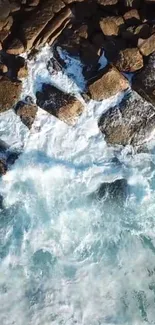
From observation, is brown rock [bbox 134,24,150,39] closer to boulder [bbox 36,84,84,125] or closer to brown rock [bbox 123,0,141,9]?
brown rock [bbox 123,0,141,9]

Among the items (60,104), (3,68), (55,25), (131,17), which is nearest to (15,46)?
(3,68)

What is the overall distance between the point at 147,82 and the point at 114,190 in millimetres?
2320

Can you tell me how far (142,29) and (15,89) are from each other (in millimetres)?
2912

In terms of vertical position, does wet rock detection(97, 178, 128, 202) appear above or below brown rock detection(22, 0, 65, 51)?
below

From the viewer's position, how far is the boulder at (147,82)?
11430 millimetres

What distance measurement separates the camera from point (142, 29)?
11531mm

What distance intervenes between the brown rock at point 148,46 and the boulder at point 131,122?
952 mm

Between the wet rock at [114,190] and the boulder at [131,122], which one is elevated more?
the boulder at [131,122]

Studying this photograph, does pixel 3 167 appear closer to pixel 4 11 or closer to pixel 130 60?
pixel 4 11

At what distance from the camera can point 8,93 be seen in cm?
1163

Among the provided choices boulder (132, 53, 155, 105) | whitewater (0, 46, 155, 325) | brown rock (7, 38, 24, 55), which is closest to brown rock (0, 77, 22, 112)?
whitewater (0, 46, 155, 325)

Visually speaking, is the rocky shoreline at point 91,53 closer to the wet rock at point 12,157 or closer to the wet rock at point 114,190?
the wet rock at point 12,157

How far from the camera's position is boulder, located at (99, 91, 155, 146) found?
11.5 metres

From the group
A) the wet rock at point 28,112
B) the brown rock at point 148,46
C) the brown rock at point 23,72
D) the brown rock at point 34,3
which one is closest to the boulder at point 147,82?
the brown rock at point 148,46
